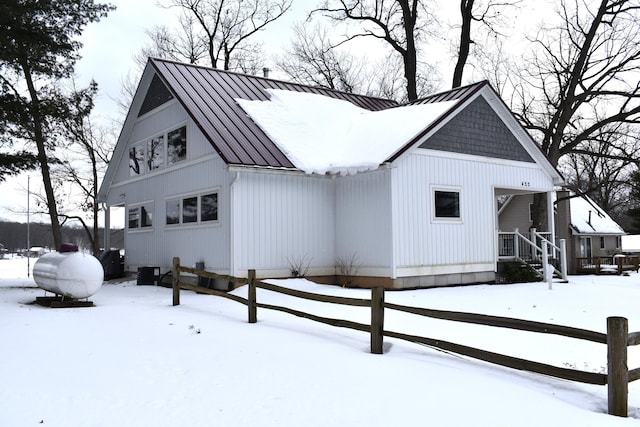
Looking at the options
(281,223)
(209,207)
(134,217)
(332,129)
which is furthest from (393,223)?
(134,217)

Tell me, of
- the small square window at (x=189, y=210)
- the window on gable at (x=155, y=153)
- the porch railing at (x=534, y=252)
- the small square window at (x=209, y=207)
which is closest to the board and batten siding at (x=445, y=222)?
the porch railing at (x=534, y=252)

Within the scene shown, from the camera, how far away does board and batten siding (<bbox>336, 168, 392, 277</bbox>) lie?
13.8 meters

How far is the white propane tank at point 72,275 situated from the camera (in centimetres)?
1153

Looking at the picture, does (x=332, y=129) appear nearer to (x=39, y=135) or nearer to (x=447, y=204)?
(x=447, y=204)

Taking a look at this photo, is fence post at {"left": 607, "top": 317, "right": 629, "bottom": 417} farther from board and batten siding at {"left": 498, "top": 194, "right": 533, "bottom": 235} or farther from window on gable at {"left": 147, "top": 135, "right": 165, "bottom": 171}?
board and batten siding at {"left": 498, "top": 194, "right": 533, "bottom": 235}

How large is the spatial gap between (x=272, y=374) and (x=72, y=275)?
706cm

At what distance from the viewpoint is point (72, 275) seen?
1152 cm

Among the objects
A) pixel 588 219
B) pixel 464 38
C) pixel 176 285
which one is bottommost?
pixel 176 285

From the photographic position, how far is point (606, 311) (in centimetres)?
1079

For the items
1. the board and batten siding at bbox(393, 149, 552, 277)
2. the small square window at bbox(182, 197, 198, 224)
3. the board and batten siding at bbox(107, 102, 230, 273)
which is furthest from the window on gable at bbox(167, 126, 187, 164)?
the board and batten siding at bbox(393, 149, 552, 277)

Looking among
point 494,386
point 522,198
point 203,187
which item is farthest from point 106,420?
point 522,198

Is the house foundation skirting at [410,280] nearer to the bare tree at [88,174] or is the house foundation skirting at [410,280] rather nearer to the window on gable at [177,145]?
the window on gable at [177,145]

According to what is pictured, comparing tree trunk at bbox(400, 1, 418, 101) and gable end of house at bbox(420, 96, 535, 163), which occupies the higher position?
tree trunk at bbox(400, 1, 418, 101)

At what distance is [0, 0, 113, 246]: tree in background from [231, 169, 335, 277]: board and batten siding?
7.14 m
